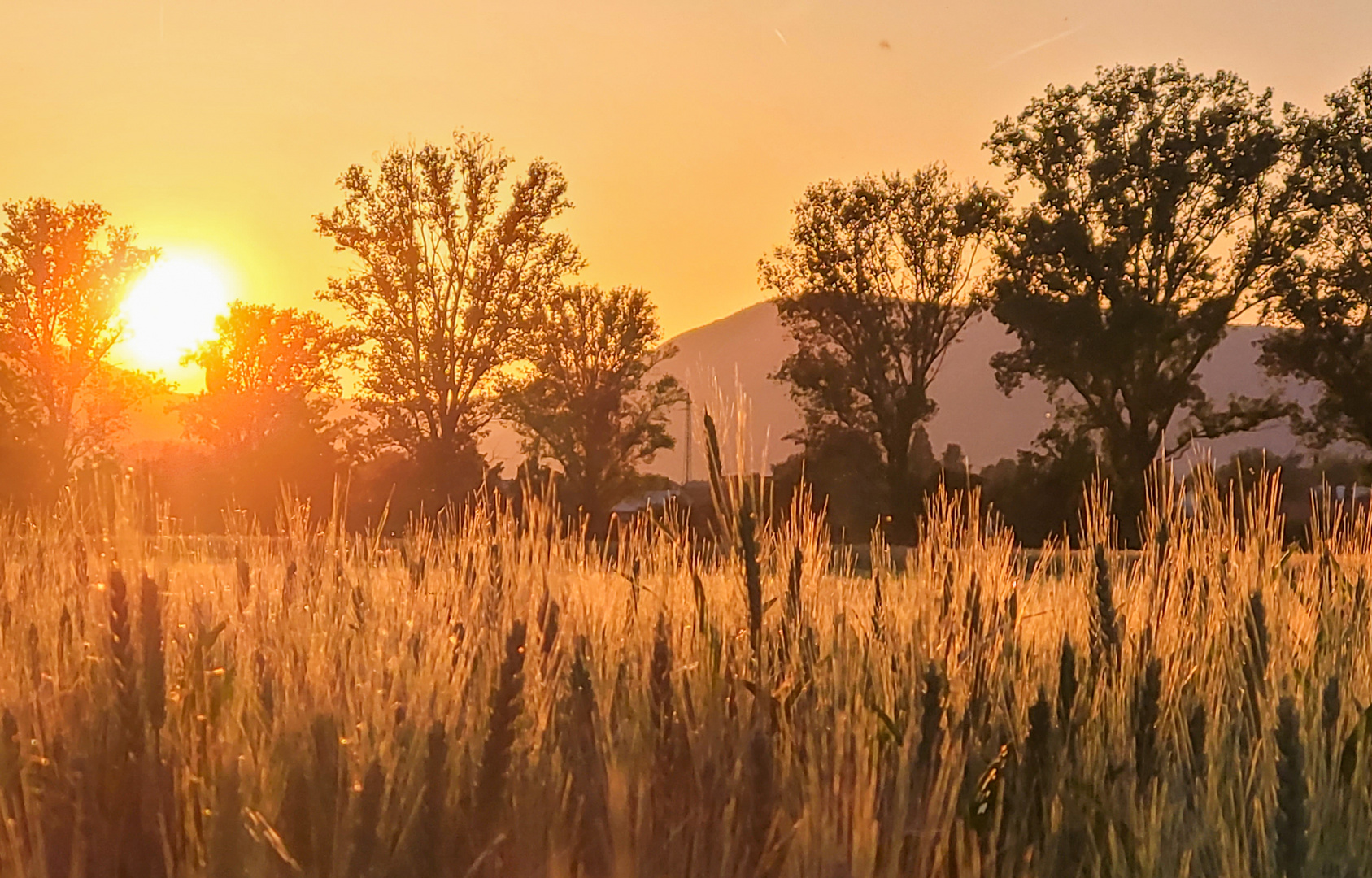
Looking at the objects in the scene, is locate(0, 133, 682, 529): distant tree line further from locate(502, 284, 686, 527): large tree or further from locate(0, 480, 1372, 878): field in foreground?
locate(0, 480, 1372, 878): field in foreground

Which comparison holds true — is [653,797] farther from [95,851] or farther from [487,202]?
[487,202]

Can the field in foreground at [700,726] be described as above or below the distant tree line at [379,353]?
below

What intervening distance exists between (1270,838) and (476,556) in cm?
292

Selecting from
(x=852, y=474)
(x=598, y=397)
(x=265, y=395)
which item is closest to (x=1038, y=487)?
(x=852, y=474)

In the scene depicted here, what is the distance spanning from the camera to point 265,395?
47062 mm

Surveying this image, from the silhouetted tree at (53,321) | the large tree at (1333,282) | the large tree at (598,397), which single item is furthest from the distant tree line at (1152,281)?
the silhouetted tree at (53,321)

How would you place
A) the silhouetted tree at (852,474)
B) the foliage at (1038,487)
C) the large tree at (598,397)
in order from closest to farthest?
the foliage at (1038,487) < the silhouetted tree at (852,474) < the large tree at (598,397)

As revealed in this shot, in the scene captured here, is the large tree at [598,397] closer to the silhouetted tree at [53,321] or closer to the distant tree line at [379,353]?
the distant tree line at [379,353]

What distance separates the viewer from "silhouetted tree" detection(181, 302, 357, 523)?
1741 inches

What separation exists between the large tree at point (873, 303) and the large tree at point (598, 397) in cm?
680

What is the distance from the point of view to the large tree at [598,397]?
44.1 meters

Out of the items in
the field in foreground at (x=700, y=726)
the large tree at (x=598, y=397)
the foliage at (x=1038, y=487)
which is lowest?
the field in foreground at (x=700, y=726)

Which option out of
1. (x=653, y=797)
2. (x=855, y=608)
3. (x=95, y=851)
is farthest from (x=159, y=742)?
(x=855, y=608)

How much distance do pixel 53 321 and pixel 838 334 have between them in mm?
24049
